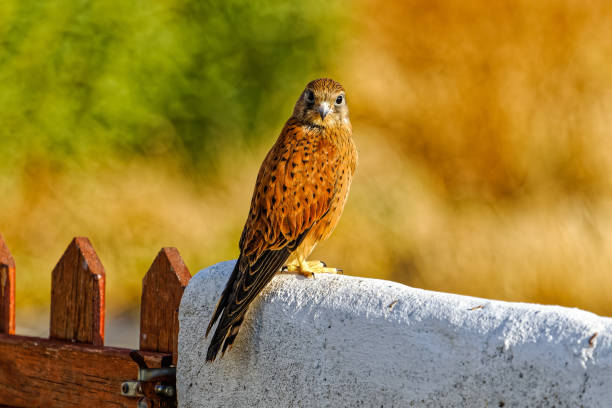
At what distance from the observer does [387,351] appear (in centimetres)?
186

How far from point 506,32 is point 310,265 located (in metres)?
2.66

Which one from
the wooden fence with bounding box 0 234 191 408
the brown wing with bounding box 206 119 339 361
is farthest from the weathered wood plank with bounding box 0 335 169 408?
the brown wing with bounding box 206 119 339 361

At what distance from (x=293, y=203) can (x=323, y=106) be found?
47 cm

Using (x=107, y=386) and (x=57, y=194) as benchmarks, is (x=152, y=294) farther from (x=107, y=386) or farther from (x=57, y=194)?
(x=57, y=194)

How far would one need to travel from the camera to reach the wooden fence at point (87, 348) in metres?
2.40

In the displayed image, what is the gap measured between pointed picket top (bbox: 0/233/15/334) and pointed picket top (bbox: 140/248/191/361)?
0.77m

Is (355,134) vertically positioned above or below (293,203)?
above

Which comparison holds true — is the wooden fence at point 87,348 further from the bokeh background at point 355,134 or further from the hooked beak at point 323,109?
the bokeh background at point 355,134

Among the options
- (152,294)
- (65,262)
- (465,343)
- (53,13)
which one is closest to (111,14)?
(53,13)

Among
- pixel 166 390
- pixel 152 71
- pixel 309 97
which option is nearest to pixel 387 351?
pixel 166 390

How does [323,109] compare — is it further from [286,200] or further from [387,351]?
[387,351]

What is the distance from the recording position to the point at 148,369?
2.32 meters

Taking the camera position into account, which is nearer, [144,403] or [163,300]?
[144,403]

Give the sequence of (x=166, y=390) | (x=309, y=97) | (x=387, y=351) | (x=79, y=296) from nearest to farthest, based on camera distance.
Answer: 1. (x=387, y=351)
2. (x=166, y=390)
3. (x=79, y=296)
4. (x=309, y=97)
